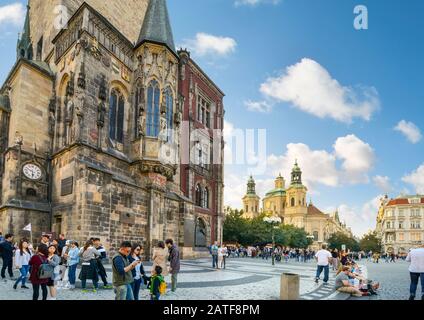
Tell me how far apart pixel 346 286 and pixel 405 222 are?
92204 millimetres

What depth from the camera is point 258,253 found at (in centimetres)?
4909

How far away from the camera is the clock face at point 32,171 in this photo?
792 inches

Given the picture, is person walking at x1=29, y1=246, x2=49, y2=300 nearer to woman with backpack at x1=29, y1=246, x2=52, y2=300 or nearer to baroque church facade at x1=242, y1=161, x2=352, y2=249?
woman with backpack at x1=29, y1=246, x2=52, y2=300

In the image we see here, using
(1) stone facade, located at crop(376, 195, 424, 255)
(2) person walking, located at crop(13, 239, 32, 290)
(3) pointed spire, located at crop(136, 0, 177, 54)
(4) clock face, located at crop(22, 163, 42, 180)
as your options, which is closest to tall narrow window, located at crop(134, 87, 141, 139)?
(3) pointed spire, located at crop(136, 0, 177, 54)

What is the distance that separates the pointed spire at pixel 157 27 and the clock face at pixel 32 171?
34.0 ft

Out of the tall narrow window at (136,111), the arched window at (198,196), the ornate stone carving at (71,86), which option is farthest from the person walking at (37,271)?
the arched window at (198,196)

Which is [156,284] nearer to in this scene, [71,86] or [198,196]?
[71,86]

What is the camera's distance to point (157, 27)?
2391cm

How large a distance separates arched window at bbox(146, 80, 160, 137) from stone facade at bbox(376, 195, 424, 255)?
8219 centimetres

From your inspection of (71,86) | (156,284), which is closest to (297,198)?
(71,86)
